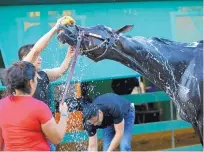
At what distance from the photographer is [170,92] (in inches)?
152

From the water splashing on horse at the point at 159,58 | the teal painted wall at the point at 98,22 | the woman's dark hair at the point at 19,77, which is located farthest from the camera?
the teal painted wall at the point at 98,22

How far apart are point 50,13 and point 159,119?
2674 millimetres

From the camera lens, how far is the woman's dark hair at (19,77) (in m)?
3.35

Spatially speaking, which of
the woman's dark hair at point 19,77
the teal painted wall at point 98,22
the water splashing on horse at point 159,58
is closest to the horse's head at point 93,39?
the water splashing on horse at point 159,58

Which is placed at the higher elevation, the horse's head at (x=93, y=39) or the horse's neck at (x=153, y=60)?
the horse's head at (x=93, y=39)

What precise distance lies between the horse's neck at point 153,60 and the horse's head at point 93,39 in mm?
72

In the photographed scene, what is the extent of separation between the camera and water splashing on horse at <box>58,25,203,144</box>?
376 cm

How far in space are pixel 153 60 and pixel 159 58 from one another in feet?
0.15

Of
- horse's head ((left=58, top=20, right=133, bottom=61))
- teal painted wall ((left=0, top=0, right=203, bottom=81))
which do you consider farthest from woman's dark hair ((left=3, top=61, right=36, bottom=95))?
teal painted wall ((left=0, top=0, right=203, bottom=81))

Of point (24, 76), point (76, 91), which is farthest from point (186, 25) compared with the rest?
point (24, 76)

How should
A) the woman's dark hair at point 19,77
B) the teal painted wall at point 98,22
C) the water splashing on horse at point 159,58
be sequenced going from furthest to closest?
the teal painted wall at point 98,22 < the water splashing on horse at point 159,58 < the woman's dark hair at point 19,77

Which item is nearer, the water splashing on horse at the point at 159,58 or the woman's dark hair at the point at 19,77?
the woman's dark hair at the point at 19,77

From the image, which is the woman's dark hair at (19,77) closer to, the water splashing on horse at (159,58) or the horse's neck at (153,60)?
the water splashing on horse at (159,58)

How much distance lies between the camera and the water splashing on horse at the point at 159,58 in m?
3.76
